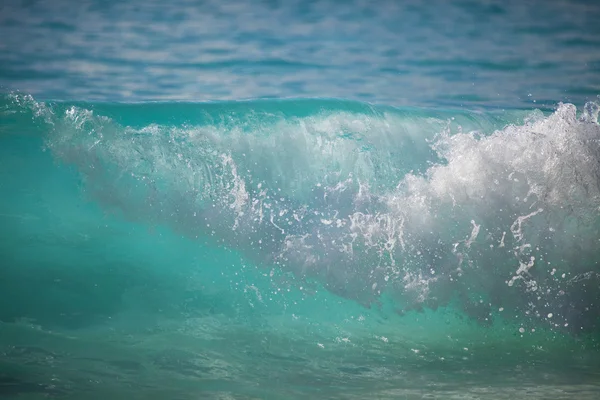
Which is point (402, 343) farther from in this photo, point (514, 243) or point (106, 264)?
point (106, 264)

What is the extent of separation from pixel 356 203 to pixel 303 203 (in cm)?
78

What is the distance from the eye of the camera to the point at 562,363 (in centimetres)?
623

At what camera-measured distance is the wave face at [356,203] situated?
7.04m

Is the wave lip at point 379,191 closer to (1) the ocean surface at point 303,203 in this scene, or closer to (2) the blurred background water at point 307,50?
(1) the ocean surface at point 303,203

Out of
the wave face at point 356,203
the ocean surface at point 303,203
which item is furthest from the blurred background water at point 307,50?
the wave face at point 356,203

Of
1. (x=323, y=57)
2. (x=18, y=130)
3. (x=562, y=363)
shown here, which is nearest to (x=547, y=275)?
(x=562, y=363)

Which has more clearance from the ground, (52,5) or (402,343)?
(52,5)

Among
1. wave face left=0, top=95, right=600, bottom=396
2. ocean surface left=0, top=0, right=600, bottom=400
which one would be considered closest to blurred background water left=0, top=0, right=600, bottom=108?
ocean surface left=0, top=0, right=600, bottom=400

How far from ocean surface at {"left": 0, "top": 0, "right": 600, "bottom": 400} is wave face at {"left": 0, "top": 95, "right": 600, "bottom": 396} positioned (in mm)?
30

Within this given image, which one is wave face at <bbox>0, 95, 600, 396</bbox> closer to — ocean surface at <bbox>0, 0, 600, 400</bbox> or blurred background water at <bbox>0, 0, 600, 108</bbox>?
Answer: ocean surface at <bbox>0, 0, 600, 400</bbox>

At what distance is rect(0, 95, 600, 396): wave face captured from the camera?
7035 mm

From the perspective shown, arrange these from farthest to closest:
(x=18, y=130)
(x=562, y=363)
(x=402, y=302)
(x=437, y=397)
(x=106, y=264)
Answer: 1. (x=18, y=130)
2. (x=106, y=264)
3. (x=402, y=302)
4. (x=562, y=363)
5. (x=437, y=397)

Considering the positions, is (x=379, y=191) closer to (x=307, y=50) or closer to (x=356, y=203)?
(x=356, y=203)

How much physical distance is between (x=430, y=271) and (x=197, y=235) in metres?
3.34
